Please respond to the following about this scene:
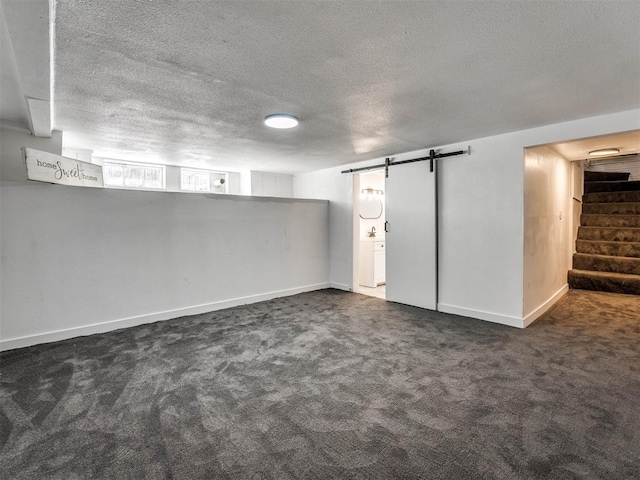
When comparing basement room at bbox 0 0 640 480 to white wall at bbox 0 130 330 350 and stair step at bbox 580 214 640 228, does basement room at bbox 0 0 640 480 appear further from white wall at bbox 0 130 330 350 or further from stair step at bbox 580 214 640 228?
stair step at bbox 580 214 640 228

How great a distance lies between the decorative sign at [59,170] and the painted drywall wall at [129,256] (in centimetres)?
12

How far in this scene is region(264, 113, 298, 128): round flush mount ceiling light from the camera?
10.1ft

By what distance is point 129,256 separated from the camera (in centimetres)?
386

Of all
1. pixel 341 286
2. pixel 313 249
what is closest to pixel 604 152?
pixel 341 286

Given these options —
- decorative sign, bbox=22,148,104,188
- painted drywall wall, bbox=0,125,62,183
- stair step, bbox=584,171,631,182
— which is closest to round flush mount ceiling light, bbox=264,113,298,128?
decorative sign, bbox=22,148,104,188

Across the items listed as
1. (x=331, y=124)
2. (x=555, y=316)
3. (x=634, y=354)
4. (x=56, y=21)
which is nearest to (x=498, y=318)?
(x=555, y=316)

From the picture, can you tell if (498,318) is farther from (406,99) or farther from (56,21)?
(56,21)

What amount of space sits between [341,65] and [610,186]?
302 inches

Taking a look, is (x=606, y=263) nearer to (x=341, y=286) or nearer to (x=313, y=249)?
(x=341, y=286)

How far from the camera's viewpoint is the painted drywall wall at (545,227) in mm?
3773

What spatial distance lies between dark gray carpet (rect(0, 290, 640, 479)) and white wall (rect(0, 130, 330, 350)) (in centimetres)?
36

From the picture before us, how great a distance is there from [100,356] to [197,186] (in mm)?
3901

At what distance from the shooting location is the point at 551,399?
219 cm

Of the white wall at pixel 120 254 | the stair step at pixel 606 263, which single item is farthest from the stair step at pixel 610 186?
the white wall at pixel 120 254
